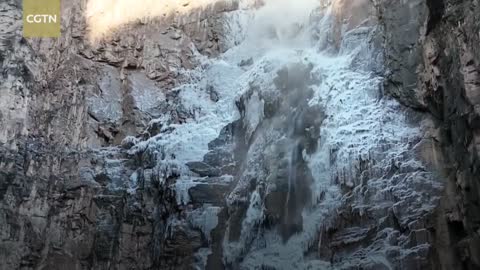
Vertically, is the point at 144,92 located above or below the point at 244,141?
above

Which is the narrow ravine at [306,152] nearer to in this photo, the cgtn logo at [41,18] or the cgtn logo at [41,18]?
the cgtn logo at [41,18]

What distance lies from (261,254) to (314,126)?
3220mm

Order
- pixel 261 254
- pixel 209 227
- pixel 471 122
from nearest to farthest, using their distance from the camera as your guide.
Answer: pixel 471 122, pixel 261 254, pixel 209 227

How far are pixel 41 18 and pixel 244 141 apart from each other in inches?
277

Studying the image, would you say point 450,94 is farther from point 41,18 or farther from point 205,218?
point 41,18

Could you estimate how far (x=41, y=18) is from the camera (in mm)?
15906

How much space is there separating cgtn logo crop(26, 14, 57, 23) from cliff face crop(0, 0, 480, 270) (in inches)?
10.8

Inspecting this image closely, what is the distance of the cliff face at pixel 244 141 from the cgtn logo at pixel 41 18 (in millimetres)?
275

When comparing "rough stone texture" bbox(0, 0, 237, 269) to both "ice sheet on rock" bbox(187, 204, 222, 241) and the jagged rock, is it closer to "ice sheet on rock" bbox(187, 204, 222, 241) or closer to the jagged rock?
"ice sheet on rock" bbox(187, 204, 222, 241)

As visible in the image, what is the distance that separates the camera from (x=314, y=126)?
13008 millimetres

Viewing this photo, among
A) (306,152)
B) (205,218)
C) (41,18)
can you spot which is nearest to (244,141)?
(306,152)

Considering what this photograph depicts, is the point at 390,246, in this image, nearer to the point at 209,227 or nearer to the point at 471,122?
the point at 471,122

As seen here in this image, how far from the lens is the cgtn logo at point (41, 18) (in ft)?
51.2

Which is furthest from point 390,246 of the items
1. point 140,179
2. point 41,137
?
point 41,137
